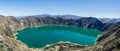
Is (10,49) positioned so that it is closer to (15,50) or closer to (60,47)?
(15,50)

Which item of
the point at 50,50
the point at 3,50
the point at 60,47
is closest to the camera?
→ the point at 3,50

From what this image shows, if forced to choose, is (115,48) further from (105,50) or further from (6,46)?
(6,46)

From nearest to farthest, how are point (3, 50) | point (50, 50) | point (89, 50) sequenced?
point (3, 50), point (89, 50), point (50, 50)

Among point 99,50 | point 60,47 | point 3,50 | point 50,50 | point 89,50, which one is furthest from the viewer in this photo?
point 60,47

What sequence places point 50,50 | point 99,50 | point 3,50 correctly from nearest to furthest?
1. point 3,50
2. point 99,50
3. point 50,50

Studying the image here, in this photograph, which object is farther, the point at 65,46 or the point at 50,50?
the point at 65,46

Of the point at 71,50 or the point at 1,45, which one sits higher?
the point at 1,45

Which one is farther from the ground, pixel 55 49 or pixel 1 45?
pixel 1 45

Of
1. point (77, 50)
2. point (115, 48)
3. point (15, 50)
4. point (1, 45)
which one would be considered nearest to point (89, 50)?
point (77, 50)

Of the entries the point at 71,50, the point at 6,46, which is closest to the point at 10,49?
the point at 6,46
